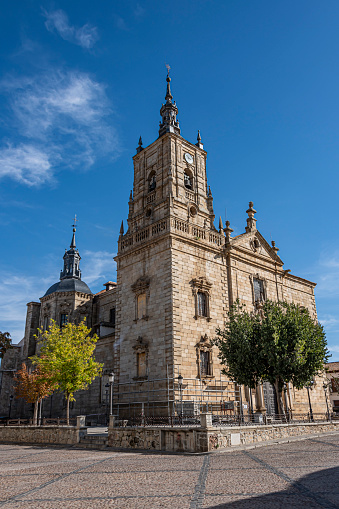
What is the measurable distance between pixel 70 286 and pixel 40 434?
22.5m

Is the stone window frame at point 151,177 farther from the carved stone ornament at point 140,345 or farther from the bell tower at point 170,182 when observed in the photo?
the carved stone ornament at point 140,345

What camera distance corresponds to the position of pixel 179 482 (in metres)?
9.36

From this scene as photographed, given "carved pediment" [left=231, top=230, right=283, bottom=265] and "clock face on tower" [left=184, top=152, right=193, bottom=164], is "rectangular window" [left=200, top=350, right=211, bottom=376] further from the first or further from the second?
"clock face on tower" [left=184, top=152, right=193, bottom=164]

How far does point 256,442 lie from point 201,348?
25.8 ft

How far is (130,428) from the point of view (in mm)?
18484

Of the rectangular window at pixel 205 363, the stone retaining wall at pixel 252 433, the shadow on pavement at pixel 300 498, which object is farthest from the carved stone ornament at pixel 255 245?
the shadow on pavement at pixel 300 498

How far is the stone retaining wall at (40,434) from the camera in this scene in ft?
70.2

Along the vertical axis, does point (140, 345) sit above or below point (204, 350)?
above

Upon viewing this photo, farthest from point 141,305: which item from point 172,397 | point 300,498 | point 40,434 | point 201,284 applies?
point 300,498

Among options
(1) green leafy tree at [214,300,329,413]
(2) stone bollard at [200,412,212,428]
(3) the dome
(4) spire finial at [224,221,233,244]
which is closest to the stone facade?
(4) spire finial at [224,221,233,244]

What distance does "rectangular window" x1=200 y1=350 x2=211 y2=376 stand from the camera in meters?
25.2

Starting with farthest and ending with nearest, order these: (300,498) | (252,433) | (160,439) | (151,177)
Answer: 1. (151,177)
2. (252,433)
3. (160,439)
4. (300,498)

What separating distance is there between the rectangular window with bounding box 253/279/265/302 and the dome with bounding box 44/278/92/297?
67.5 ft

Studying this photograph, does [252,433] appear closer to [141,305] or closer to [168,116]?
[141,305]
